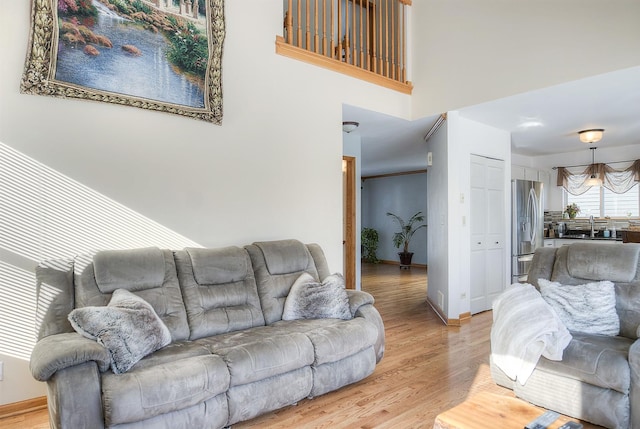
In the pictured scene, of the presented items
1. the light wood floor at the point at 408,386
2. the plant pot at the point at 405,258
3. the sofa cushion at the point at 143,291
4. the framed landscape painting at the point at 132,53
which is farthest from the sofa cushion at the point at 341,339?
the plant pot at the point at 405,258

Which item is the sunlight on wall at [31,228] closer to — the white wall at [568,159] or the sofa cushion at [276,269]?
the sofa cushion at [276,269]

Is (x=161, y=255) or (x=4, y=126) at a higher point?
(x=4, y=126)

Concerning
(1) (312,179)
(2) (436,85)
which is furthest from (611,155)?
(1) (312,179)

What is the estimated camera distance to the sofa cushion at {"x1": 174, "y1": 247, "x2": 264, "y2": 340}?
103 inches

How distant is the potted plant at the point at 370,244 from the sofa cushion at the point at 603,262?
7243 millimetres

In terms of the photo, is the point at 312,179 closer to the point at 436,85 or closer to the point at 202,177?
the point at 202,177

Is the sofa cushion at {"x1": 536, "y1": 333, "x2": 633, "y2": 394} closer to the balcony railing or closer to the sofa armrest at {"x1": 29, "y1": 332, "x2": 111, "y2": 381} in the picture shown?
the sofa armrest at {"x1": 29, "y1": 332, "x2": 111, "y2": 381}

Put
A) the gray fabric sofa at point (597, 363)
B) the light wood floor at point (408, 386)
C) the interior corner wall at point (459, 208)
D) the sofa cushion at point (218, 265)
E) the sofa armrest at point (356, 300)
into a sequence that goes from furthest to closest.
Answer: the interior corner wall at point (459, 208)
the sofa armrest at point (356, 300)
the sofa cushion at point (218, 265)
the light wood floor at point (408, 386)
the gray fabric sofa at point (597, 363)

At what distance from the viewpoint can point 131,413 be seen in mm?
1804

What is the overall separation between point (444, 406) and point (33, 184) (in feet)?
9.84

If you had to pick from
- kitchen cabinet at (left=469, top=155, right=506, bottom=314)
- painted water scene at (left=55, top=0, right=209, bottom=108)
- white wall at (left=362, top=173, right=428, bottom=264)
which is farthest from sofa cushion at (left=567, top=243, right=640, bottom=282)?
white wall at (left=362, top=173, right=428, bottom=264)

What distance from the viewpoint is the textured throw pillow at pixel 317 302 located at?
9.35ft

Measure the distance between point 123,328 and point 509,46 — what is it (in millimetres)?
4029

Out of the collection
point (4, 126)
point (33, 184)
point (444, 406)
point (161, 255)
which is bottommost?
point (444, 406)
